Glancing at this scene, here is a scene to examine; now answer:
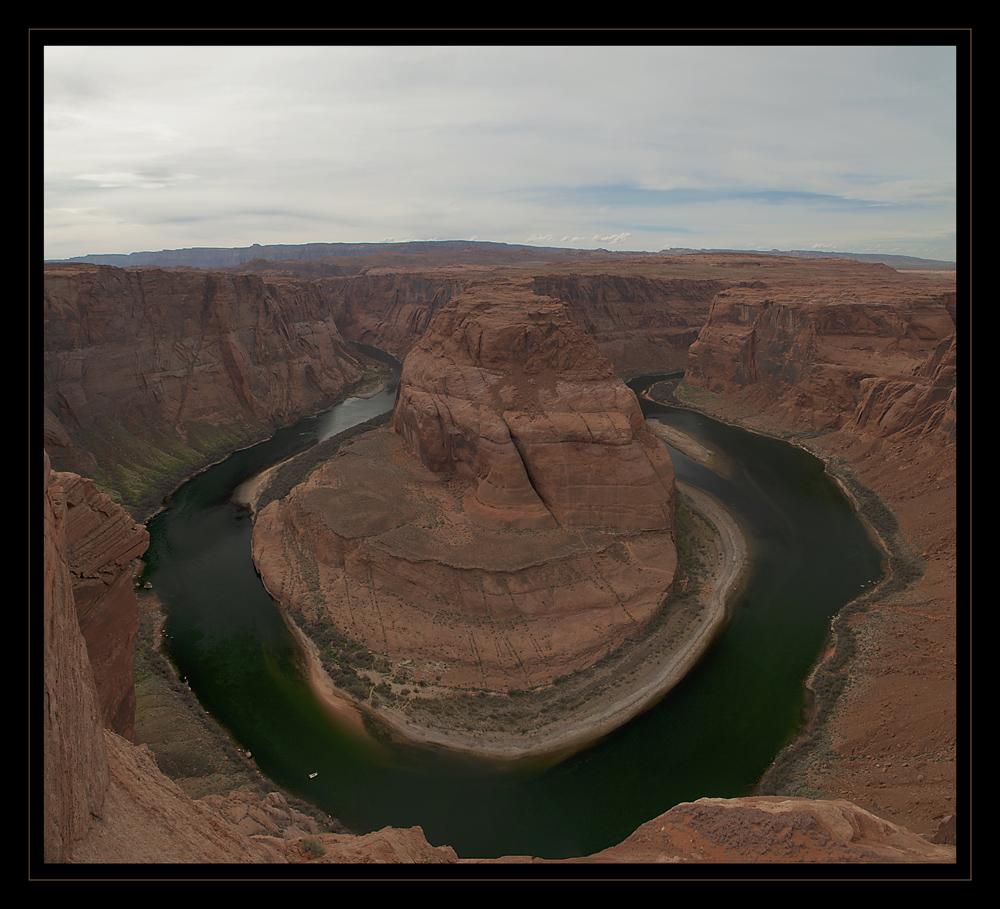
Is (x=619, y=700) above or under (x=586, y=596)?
under

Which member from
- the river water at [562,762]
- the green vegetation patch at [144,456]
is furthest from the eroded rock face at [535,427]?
the green vegetation patch at [144,456]

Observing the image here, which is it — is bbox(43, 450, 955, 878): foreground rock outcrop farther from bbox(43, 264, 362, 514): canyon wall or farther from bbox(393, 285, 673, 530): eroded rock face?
bbox(43, 264, 362, 514): canyon wall

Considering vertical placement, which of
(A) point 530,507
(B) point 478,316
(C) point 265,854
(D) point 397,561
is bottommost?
(C) point 265,854

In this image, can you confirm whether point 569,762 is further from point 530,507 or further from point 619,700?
point 530,507

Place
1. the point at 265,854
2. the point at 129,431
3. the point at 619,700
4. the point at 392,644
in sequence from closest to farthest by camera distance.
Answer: the point at 265,854
the point at 619,700
the point at 392,644
the point at 129,431
